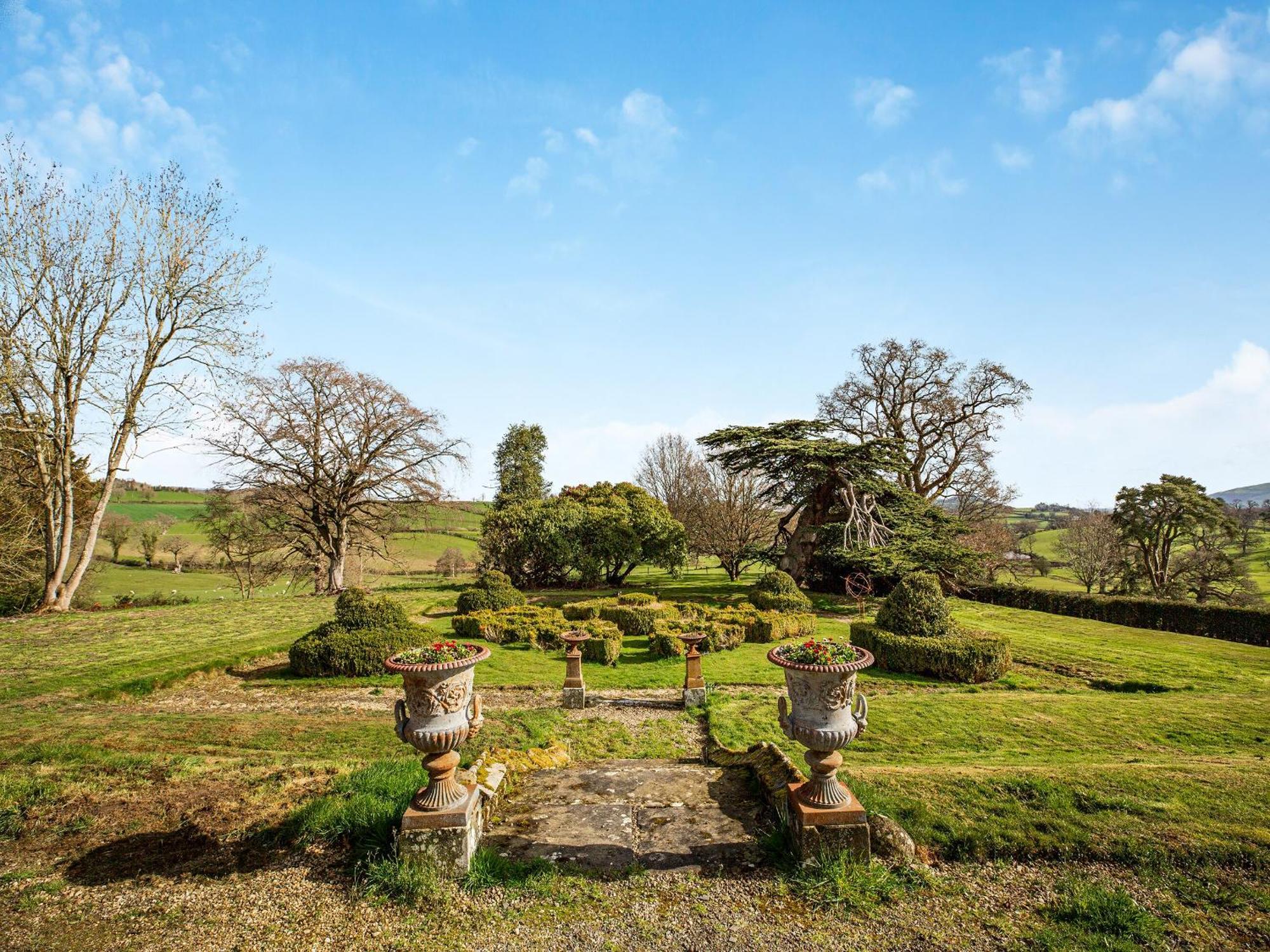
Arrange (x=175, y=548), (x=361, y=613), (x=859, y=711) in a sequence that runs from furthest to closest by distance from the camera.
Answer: (x=175, y=548), (x=361, y=613), (x=859, y=711)

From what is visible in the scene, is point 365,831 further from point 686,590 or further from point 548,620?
point 686,590

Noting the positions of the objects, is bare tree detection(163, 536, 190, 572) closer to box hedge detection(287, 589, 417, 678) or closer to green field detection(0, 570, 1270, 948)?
green field detection(0, 570, 1270, 948)

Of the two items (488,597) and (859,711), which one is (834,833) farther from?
(488,597)

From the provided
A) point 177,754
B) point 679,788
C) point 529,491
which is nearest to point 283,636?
point 177,754

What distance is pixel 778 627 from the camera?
649 inches

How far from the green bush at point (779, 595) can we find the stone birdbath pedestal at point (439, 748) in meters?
15.5

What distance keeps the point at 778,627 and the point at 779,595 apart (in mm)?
3083

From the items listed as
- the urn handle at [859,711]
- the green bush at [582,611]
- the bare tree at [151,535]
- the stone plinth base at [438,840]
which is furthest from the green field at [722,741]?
the bare tree at [151,535]

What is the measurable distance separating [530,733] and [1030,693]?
32.2ft

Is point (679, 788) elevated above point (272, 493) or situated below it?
below

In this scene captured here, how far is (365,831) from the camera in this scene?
16.8 ft

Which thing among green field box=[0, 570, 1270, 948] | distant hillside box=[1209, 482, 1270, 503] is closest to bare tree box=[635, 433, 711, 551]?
green field box=[0, 570, 1270, 948]

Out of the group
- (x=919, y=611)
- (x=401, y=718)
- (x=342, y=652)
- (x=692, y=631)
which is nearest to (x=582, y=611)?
(x=692, y=631)

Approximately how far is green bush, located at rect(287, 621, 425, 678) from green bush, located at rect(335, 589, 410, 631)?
0.21m
